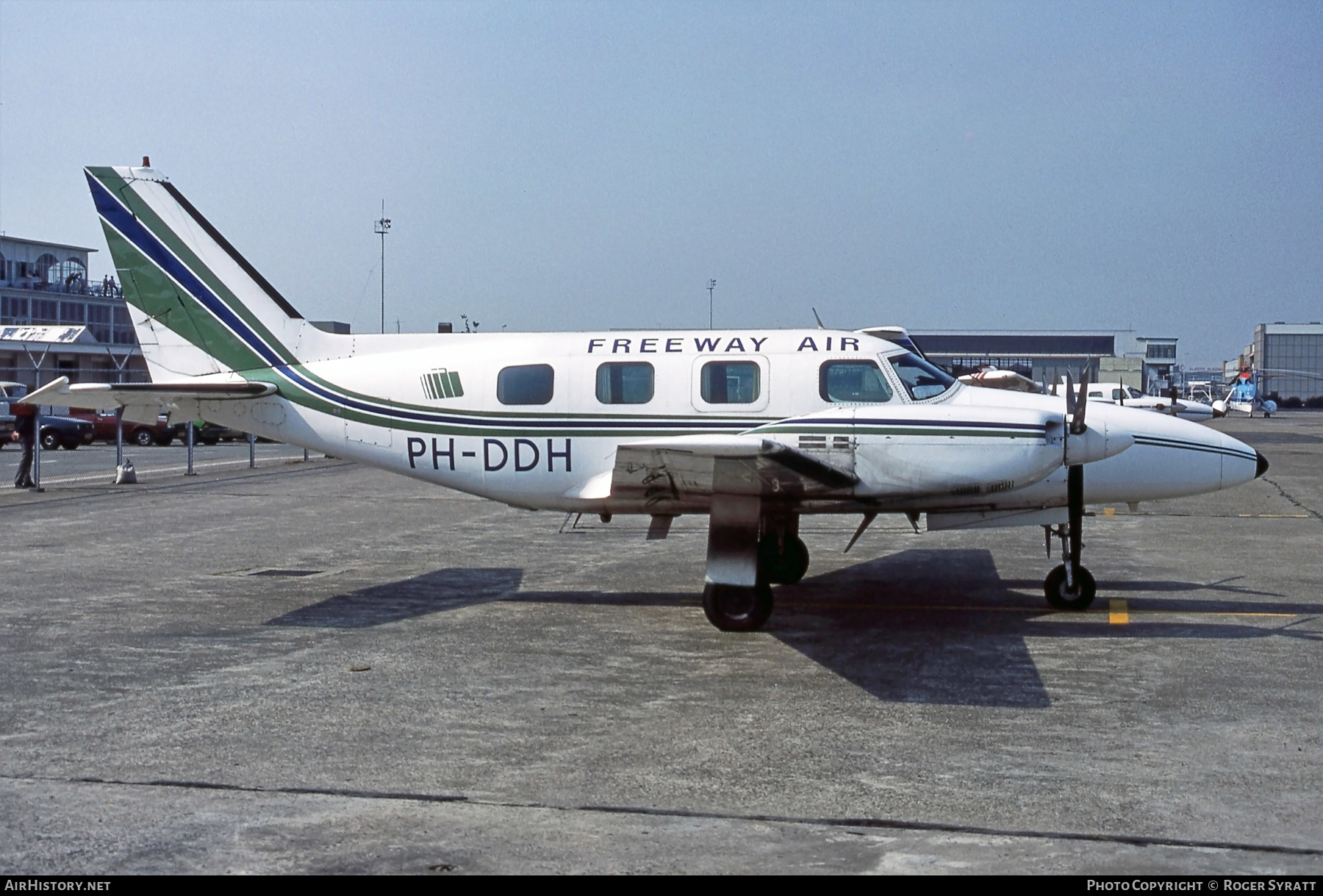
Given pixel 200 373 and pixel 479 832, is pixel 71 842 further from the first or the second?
pixel 200 373

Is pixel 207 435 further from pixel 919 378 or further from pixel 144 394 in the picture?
pixel 919 378

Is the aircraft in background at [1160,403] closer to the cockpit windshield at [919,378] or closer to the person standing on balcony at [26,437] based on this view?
the person standing on balcony at [26,437]

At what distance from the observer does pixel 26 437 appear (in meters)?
25.5

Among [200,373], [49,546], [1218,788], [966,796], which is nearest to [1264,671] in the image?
[1218,788]

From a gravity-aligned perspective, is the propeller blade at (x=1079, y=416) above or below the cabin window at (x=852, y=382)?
below

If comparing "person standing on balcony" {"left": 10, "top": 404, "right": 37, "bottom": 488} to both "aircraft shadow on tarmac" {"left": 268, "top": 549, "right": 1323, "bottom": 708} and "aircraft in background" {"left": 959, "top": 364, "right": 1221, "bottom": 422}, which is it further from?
"aircraft in background" {"left": 959, "top": 364, "right": 1221, "bottom": 422}

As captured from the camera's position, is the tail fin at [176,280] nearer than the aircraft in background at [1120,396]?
Yes

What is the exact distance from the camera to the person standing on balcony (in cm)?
2517

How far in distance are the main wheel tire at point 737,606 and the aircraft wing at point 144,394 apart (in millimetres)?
5853

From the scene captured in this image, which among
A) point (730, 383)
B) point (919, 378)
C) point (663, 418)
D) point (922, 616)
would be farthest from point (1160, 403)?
point (663, 418)

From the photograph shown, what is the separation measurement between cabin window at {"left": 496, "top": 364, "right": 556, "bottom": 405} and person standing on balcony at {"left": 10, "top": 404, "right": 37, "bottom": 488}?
15.8 metres

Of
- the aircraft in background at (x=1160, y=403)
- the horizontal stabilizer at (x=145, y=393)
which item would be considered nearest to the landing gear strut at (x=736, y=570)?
the horizontal stabilizer at (x=145, y=393)

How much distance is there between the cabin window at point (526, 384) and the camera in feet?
42.4

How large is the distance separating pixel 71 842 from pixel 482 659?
4495 mm
